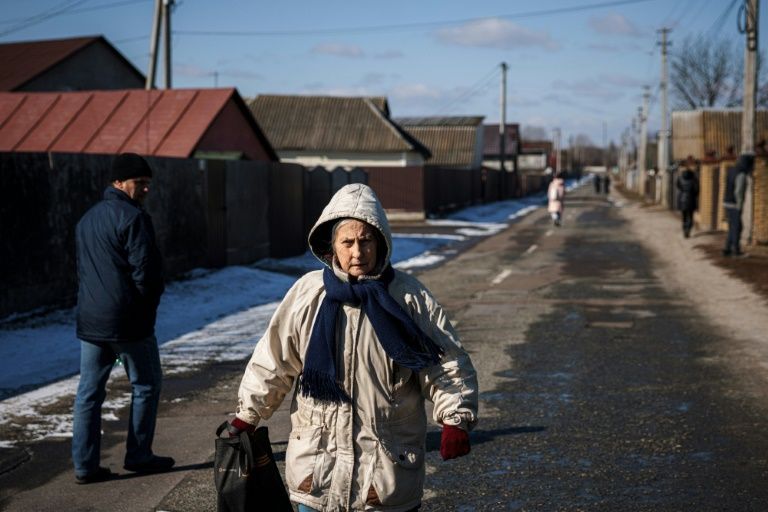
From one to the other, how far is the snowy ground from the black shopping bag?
3.51 meters

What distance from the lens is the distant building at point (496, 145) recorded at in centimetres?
9275

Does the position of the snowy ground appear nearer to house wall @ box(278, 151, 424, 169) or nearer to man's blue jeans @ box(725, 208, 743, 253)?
man's blue jeans @ box(725, 208, 743, 253)

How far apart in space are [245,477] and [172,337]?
7570 mm

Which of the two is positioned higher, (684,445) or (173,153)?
(173,153)

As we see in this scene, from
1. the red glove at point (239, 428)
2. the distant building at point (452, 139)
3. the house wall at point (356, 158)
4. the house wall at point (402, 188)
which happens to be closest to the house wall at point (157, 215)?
the red glove at point (239, 428)

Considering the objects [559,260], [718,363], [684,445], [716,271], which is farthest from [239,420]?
[559,260]

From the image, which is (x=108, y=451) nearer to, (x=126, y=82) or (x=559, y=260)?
(x=559, y=260)

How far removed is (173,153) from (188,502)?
16.4 metres

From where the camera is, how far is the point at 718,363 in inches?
345

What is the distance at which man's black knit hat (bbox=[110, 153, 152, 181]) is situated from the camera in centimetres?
555

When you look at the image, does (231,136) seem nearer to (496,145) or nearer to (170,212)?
(170,212)

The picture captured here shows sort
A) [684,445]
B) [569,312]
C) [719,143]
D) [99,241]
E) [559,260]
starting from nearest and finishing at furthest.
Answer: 1. [99,241]
2. [684,445]
3. [569,312]
4. [559,260]
5. [719,143]

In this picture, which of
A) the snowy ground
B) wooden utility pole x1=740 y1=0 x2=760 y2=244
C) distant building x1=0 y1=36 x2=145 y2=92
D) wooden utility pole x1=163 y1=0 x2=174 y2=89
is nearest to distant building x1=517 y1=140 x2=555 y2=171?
distant building x1=0 y1=36 x2=145 y2=92

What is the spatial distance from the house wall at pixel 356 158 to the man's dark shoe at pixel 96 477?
40041 mm
